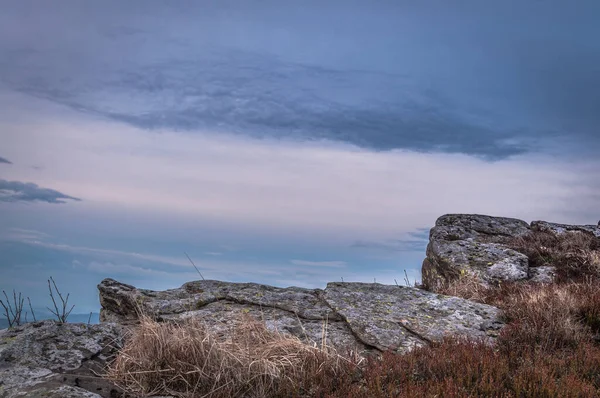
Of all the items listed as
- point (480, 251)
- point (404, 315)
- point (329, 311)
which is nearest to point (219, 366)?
point (329, 311)

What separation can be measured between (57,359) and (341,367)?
9.97 feet

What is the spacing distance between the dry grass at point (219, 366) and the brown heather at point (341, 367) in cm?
1

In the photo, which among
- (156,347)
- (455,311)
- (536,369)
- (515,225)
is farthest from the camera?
(515,225)

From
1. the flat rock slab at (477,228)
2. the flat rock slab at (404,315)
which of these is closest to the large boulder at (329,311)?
the flat rock slab at (404,315)

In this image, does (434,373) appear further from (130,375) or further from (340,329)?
(130,375)

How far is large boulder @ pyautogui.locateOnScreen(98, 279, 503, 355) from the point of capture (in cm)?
666

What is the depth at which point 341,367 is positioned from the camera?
548 cm

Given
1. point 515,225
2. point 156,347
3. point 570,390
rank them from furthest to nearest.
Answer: point 515,225
point 156,347
point 570,390

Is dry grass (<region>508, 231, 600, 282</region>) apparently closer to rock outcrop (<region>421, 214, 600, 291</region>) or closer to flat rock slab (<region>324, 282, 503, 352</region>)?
rock outcrop (<region>421, 214, 600, 291</region>)

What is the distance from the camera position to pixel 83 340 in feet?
19.2

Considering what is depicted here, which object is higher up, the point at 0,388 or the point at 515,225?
the point at 515,225

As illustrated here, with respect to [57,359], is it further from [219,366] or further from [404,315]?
[404,315]

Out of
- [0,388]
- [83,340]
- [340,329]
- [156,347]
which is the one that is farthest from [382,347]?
[0,388]

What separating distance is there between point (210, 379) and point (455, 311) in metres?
4.06
